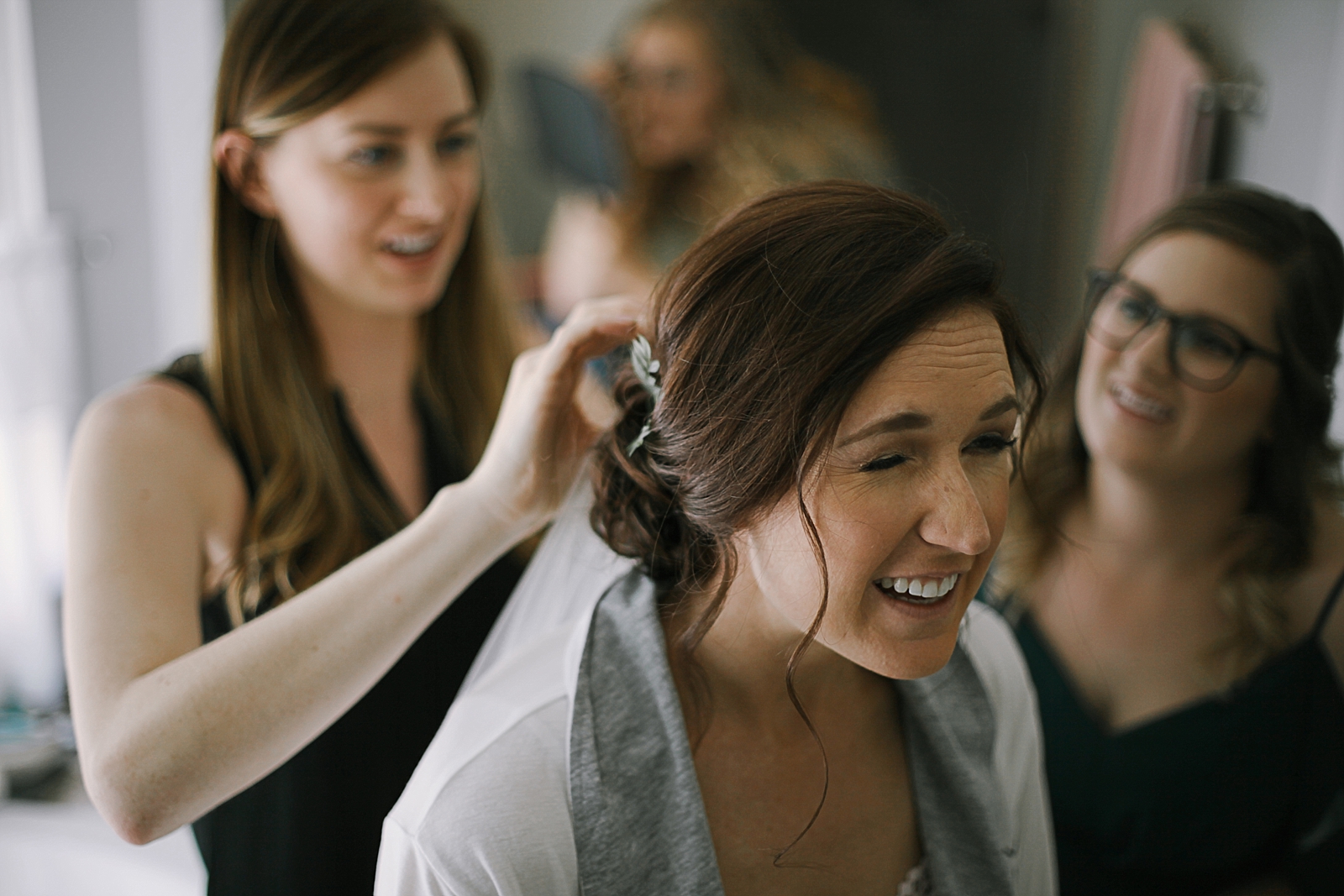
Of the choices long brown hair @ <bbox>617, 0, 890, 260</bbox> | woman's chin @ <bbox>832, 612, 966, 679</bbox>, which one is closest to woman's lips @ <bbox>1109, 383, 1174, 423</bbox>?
woman's chin @ <bbox>832, 612, 966, 679</bbox>

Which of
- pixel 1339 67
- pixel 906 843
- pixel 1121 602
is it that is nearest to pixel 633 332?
pixel 906 843

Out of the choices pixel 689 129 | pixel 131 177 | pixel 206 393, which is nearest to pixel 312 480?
pixel 206 393

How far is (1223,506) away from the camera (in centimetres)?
119

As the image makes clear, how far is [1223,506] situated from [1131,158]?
56.6 inches

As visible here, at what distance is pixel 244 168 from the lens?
1.09 m

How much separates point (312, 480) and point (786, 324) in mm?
628

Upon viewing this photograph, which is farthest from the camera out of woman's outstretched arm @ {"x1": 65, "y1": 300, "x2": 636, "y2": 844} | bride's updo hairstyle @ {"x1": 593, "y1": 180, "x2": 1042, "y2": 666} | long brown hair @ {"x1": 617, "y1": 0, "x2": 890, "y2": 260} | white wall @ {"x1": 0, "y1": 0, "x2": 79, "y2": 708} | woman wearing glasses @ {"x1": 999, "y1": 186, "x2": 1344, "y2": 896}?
long brown hair @ {"x1": 617, "y1": 0, "x2": 890, "y2": 260}

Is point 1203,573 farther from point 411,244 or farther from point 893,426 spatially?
point 411,244

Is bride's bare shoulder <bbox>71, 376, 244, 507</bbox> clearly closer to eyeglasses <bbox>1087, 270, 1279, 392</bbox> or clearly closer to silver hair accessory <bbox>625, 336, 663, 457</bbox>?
silver hair accessory <bbox>625, 336, 663, 457</bbox>

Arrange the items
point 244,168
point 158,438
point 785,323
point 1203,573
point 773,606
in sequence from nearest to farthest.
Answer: point 785,323
point 773,606
point 158,438
point 244,168
point 1203,573

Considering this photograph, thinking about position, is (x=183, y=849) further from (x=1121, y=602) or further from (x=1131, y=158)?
(x=1131, y=158)

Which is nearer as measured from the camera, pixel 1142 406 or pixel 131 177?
pixel 1142 406

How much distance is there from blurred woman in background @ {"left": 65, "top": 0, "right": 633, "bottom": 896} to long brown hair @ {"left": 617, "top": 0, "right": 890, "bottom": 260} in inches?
58.0

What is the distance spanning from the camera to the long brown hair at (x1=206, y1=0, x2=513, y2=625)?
1.03 meters
